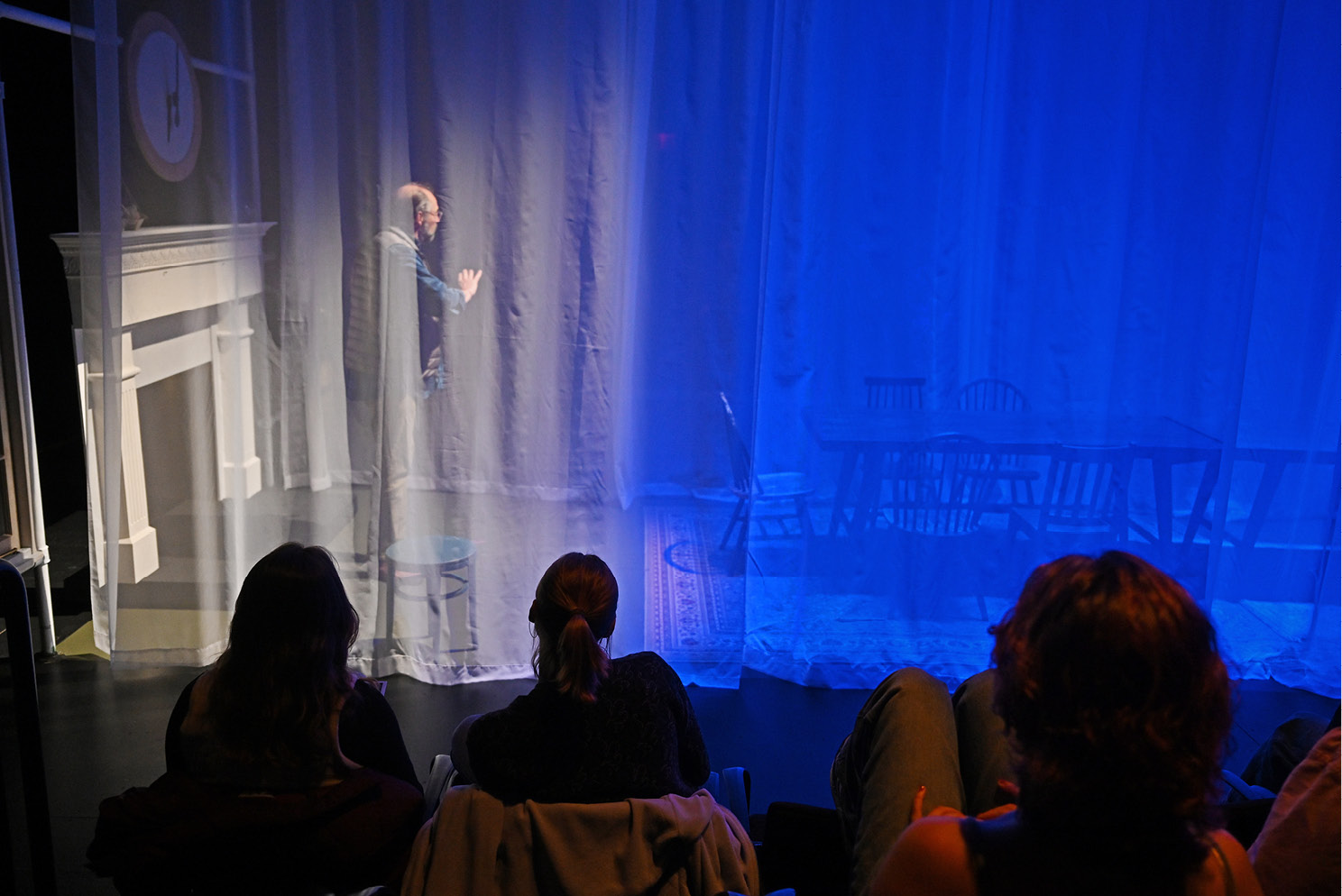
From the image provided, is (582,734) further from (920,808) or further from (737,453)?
(737,453)

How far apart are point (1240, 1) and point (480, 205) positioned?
232 centimetres

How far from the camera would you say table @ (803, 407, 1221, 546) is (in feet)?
9.50

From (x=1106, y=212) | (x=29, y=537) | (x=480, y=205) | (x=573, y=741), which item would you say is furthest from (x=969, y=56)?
(x=29, y=537)

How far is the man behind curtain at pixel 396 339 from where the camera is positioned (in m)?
2.73

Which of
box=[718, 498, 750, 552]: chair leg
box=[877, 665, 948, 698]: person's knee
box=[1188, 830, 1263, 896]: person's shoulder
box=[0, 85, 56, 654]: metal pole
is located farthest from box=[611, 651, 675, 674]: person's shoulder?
box=[0, 85, 56, 654]: metal pole

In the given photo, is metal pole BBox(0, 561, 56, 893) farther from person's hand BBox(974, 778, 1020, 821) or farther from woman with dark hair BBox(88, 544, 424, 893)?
person's hand BBox(974, 778, 1020, 821)

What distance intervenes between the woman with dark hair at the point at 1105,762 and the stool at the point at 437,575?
216 centimetres

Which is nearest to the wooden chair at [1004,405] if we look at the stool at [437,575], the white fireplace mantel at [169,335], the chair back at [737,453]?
the chair back at [737,453]

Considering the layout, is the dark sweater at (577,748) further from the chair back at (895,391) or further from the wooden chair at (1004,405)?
the wooden chair at (1004,405)

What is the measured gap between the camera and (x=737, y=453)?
2863 mm

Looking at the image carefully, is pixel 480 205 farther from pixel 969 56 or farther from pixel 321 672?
pixel 321 672

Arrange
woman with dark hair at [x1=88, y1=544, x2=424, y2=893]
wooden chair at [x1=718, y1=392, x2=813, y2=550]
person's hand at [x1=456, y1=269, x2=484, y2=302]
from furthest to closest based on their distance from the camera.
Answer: wooden chair at [x1=718, y1=392, x2=813, y2=550], person's hand at [x1=456, y1=269, x2=484, y2=302], woman with dark hair at [x1=88, y1=544, x2=424, y2=893]

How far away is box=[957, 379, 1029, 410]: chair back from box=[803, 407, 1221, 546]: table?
21 mm

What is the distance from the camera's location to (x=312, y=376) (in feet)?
9.29
